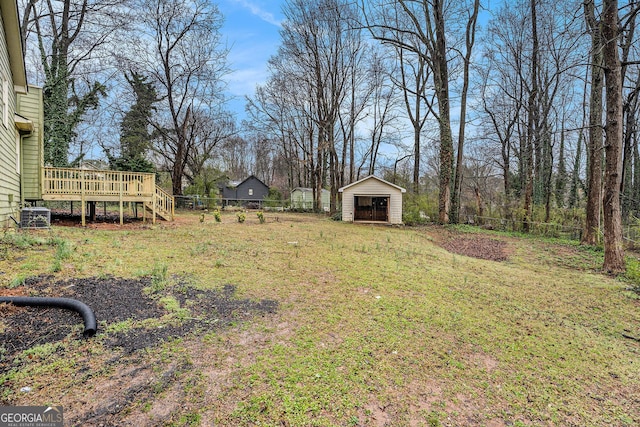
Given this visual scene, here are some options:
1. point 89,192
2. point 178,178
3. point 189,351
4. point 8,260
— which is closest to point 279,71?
point 178,178

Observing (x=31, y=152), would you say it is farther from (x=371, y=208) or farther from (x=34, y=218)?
(x=371, y=208)

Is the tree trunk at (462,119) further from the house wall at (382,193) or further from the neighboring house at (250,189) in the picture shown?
the neighboring house at (250,189)

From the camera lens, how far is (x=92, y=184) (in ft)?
32.0

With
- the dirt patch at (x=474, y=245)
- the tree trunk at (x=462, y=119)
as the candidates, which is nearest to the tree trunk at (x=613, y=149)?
the dirt patch at (x=474, y=245)

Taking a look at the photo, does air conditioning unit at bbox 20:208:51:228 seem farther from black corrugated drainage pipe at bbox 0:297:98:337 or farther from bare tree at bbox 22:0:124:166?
bare tree at bbox 22:0:124:166

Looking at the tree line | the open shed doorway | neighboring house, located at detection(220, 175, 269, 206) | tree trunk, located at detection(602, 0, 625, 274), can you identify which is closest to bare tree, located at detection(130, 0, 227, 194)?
the tree line

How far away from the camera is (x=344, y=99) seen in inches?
866

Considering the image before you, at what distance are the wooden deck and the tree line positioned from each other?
675 cm

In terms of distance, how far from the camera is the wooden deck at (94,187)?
30.5 feet

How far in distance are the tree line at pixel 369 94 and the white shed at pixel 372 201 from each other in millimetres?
2210

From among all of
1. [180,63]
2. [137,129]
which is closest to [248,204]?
[137,129]

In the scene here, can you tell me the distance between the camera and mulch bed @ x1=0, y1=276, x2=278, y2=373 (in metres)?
2.58

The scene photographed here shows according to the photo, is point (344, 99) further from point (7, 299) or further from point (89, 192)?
point (7, 299)

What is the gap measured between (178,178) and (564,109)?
2580cm
